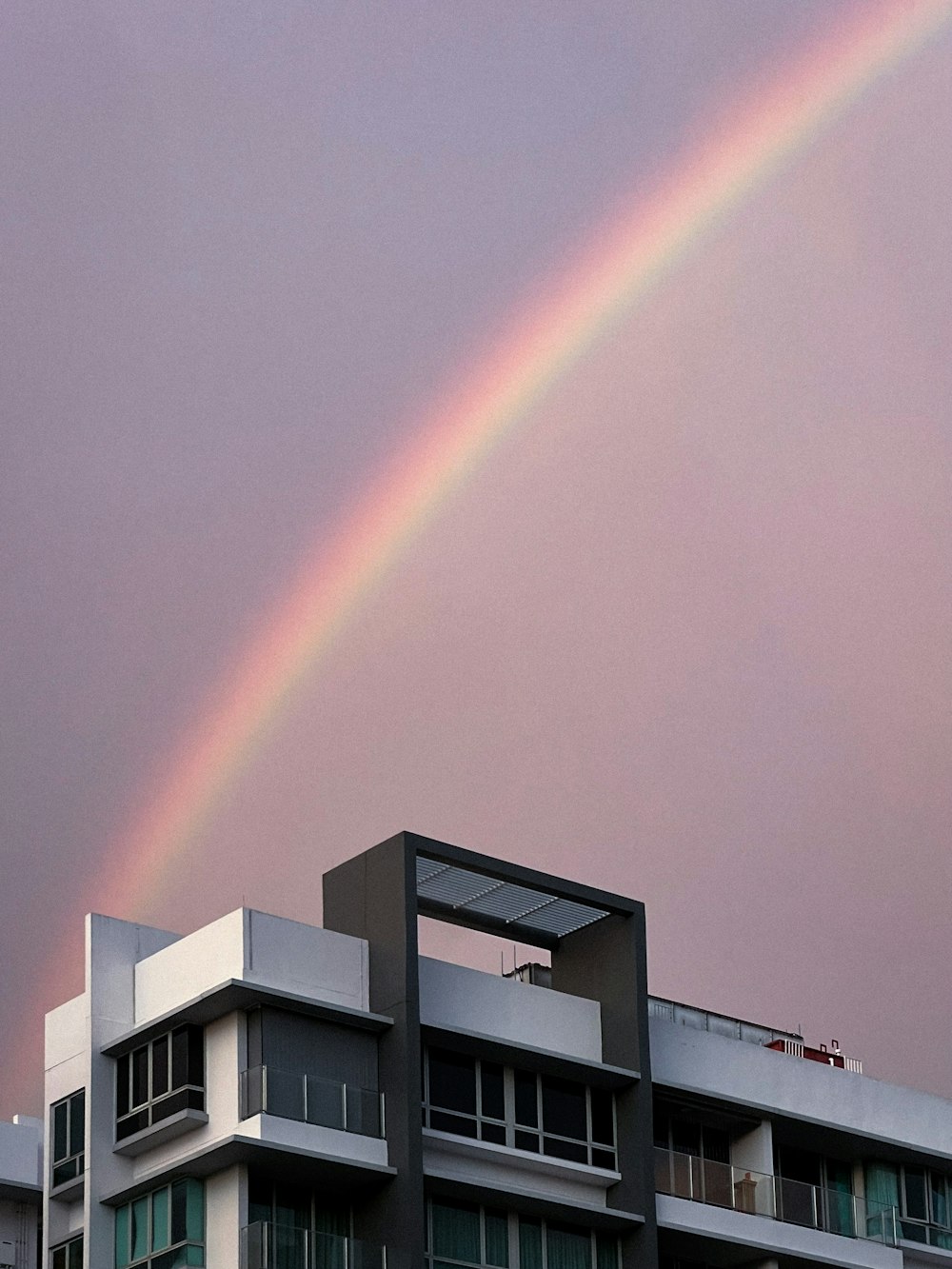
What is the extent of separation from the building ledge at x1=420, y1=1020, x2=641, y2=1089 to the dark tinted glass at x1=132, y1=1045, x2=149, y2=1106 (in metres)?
5.78

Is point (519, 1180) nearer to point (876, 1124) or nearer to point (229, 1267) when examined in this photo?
point (229, 1267)

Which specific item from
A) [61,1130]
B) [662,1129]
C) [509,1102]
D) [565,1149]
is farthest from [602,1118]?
[61,1130]

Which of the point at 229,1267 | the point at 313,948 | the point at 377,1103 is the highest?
the point at 313,948

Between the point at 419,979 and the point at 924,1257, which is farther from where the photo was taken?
the point at 924,1257

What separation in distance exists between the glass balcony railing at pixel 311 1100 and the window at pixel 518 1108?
6.26 ft

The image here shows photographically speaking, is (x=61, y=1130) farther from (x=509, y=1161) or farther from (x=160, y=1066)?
(x=509, y=1161)

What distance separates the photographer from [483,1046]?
50500mm

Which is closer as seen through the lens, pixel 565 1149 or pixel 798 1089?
pixel 565 1149

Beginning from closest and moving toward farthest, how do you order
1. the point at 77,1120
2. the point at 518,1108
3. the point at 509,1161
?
the point at 77,1120 < the point at 509,1161 < the point at 518,1108

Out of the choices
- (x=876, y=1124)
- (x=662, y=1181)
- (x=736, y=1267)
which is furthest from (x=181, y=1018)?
(x=876, y=1124)

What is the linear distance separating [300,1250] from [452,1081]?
19.0ft

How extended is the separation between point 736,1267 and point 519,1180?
7366 millimetres

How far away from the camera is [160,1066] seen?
4819cm

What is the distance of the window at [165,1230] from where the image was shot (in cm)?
4641
